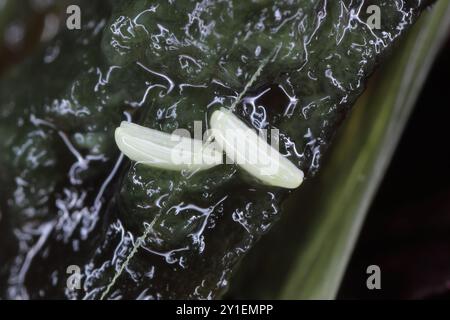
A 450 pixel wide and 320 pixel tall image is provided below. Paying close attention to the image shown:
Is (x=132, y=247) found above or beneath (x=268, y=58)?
beneath

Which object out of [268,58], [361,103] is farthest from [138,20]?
[361,103]

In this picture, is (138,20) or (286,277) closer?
(138,20)

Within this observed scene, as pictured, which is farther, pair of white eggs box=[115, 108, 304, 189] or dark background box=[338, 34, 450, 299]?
dark background box=[338, 34, 450, 299]

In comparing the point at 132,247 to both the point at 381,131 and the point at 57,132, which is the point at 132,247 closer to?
the point at 57,132

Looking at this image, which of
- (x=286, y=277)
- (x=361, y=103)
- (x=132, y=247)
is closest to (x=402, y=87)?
(x=361, y=103)

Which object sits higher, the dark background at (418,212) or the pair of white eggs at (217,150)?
the pair of white eggs at (217,150)

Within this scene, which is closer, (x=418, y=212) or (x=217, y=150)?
(x=217, y=150)

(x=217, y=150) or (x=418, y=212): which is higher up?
(x=217, y=150)

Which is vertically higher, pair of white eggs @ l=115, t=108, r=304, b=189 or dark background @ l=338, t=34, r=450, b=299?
pair of white eggs @ l=115, t=108, r=304, b=189

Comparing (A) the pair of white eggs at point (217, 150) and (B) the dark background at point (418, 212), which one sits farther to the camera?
(B) the dark background at point (418, 212)
